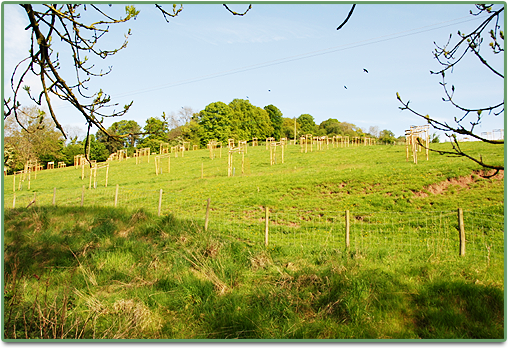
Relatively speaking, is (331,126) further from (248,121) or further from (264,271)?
(264,271)

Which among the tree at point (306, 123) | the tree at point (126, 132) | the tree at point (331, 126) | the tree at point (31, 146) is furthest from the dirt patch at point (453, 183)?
the tree at point (306, 123)

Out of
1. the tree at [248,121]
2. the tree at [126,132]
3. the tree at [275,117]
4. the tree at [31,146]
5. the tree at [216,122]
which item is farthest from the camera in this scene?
the tree at [275,117]

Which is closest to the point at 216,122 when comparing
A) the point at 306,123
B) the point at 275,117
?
the point at 275,117

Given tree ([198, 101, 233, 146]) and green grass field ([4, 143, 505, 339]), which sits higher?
tree ([198, 101, 233, 146])

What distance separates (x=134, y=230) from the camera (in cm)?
880

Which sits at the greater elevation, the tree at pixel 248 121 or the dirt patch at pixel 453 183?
the tree at pixel 248 121

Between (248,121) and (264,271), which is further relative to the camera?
(248,121)

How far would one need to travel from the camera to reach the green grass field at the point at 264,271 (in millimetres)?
4043

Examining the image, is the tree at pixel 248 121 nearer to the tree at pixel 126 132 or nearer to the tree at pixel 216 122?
the tree at pixel 216 122

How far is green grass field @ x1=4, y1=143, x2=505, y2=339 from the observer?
13.3 feet

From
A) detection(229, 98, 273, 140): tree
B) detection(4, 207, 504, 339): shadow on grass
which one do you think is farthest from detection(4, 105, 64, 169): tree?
detection(229, 98, 273, 140): tree

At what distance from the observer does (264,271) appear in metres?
6.04

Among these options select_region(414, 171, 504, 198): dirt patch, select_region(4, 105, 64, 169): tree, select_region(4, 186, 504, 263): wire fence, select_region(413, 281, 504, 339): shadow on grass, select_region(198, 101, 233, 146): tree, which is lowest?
select_region(413, 281, 504, 339): shadow on grass

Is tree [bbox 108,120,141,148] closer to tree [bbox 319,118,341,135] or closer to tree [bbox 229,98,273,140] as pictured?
tree [bbox 229,98,273,140]
